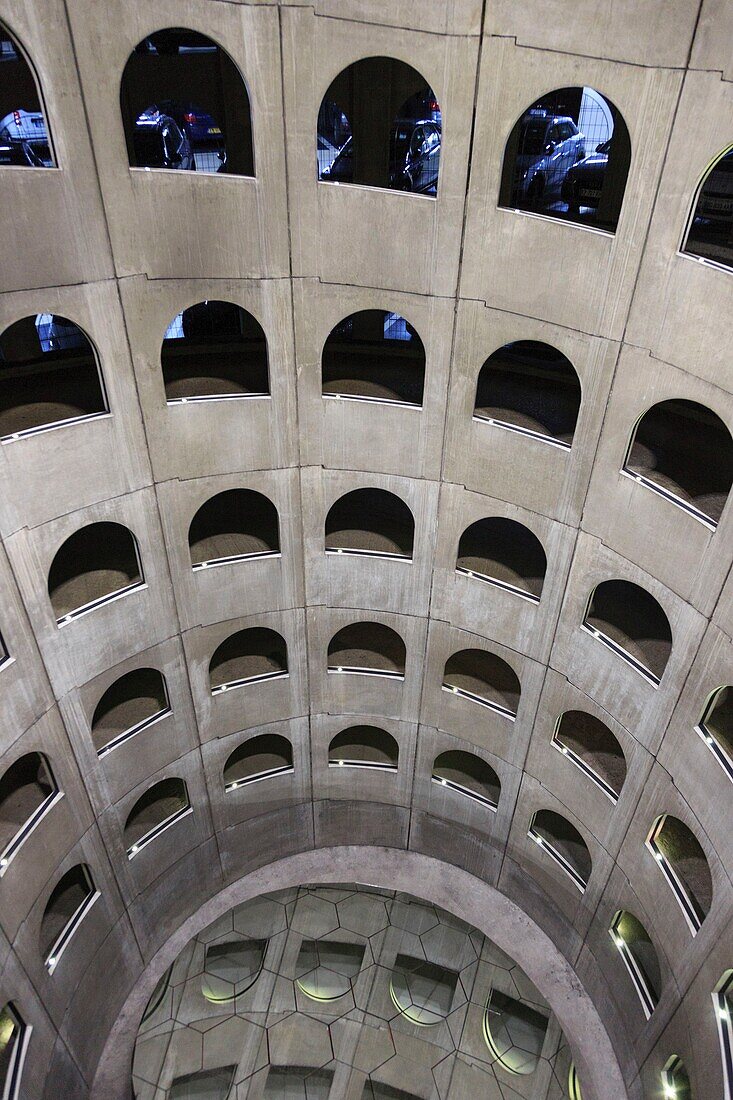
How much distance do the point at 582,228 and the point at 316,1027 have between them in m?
16.3

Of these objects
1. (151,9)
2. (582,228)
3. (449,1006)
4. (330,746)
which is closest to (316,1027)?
(449,1006)

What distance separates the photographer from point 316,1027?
57.3ft

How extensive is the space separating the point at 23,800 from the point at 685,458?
13.4 m

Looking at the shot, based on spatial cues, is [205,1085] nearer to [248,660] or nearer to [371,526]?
[248,660]

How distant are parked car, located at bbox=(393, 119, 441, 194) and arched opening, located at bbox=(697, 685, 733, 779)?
1191 cm

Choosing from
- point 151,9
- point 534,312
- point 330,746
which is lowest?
point 330,746

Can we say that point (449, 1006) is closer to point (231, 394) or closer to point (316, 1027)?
point (316, 1027)

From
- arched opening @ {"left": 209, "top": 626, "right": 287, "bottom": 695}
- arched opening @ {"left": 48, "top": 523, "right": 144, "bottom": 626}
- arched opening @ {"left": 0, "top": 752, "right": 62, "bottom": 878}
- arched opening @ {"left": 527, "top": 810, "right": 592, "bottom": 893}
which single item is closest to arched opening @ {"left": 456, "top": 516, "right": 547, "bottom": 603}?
arched opening @ {"left": 209, "top": 626, "right": 287, "bottom": 695}

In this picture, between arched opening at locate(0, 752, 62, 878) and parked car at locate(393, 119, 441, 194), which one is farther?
parked car at locate(393, 119, 441, 194)

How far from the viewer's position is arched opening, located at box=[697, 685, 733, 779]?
12648 mm

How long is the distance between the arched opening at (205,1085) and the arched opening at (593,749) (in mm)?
9392

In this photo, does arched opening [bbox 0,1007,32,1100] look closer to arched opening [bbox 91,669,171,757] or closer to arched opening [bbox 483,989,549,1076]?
arched opening [bbox 91,669,171,757]

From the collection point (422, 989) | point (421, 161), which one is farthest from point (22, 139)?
point (422, 989)

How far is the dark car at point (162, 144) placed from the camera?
A: 60.8 feet
